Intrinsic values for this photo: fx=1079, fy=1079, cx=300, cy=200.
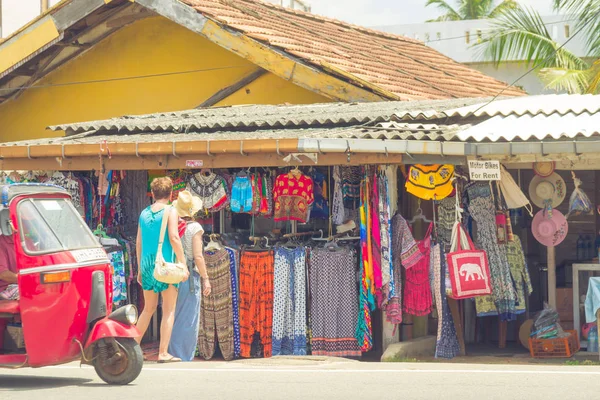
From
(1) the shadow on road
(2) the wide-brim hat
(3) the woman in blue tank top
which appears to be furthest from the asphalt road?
(2) the wide-brim hat

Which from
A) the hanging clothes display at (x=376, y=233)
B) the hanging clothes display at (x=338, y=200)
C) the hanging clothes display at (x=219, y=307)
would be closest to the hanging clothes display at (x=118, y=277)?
the hanging clothes display at (x=219, y=307)

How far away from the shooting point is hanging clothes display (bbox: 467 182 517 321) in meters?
Answer: 11.8

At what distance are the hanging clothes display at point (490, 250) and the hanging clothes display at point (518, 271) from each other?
106mm

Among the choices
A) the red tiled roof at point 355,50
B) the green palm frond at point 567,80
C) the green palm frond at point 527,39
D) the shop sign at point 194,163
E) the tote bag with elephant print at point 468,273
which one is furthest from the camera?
the green palm frond at point 527,39

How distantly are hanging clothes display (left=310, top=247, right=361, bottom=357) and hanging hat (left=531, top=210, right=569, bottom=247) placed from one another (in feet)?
6.86

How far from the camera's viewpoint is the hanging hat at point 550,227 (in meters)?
11.8

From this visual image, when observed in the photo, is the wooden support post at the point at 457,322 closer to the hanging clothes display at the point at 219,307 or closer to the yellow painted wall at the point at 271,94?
the hanging clothes display at the point at 219,307

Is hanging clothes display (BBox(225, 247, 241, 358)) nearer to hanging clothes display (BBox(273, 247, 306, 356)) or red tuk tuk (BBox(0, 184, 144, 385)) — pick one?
hanging clothes display (BBox(273, 247, 306, 356))

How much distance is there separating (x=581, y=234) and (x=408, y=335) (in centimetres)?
413

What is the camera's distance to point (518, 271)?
11.9 m

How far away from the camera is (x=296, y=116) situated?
40.6ft

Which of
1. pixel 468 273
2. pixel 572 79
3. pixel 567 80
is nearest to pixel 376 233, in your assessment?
pixel 468 273

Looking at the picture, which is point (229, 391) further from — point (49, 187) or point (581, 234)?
point (581, 234)

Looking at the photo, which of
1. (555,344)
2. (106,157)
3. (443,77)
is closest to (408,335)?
(555,344)
